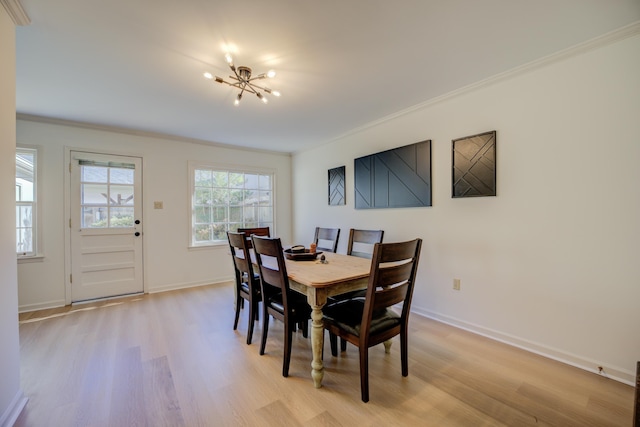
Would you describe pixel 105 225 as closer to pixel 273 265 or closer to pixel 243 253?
pixel 243 253

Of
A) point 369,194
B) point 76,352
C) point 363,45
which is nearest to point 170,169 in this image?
point 76,352

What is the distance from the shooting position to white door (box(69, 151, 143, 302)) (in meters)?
3.38

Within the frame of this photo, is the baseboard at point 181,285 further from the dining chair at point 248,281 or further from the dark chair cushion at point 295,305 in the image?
the dark chair cushion at point 295,305

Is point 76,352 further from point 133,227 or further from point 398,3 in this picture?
point 398,3

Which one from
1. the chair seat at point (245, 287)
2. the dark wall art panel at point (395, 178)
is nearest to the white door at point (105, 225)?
the chair seat at point (245, 287)

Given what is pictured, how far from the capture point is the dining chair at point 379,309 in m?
1.52

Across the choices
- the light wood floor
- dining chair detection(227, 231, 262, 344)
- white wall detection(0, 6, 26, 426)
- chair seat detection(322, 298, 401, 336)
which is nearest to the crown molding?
white wall detection(0, 6, 26, 426)

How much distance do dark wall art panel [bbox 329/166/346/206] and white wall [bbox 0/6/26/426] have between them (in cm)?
317

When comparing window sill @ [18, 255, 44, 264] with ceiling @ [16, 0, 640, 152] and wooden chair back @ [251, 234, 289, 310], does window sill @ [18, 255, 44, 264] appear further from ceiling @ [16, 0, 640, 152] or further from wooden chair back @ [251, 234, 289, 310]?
wooden chair back @ [251, 234, 289, 310]

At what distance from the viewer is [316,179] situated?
4.50m

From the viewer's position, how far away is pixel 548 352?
6.66 feet

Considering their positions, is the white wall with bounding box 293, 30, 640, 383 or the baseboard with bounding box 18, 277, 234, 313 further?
the baseboard with bounding box 18, 277, 234, 313

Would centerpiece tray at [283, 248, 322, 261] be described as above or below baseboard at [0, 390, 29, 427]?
above

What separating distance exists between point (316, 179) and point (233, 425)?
3.56 m
